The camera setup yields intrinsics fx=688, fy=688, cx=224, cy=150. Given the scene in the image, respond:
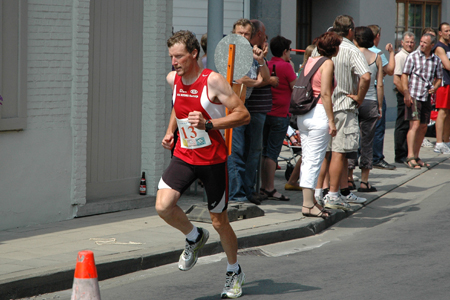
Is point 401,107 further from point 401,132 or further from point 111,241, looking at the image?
point 111,241

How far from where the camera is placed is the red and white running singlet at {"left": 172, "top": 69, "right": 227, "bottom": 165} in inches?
205

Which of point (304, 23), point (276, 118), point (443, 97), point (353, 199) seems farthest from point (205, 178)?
point (304, 23)

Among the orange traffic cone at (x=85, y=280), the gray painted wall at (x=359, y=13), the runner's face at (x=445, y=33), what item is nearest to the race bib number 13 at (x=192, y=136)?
the orange traffic cone at (x=85, y=280)

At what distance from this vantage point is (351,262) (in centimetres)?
640

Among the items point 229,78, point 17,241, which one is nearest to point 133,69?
point 229,78

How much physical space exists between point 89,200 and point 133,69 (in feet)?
5.86

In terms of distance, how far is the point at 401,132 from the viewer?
12750mm

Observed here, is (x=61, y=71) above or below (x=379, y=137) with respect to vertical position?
above

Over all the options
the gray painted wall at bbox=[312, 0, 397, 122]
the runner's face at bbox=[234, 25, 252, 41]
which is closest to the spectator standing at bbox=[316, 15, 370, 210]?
the runner's face at bbox=[234, 25, 252, 41]

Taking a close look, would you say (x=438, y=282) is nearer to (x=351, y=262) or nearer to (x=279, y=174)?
(x=351, y=262)

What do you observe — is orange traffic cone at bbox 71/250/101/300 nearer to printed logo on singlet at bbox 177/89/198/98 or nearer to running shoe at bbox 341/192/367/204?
printed logo on singlet at bbox 177/89/198/98

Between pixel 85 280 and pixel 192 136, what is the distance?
1.52m

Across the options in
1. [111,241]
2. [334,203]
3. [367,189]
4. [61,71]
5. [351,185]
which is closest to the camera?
[111,241]

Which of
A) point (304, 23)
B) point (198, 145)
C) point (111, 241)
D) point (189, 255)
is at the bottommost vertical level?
point (111, 241)
